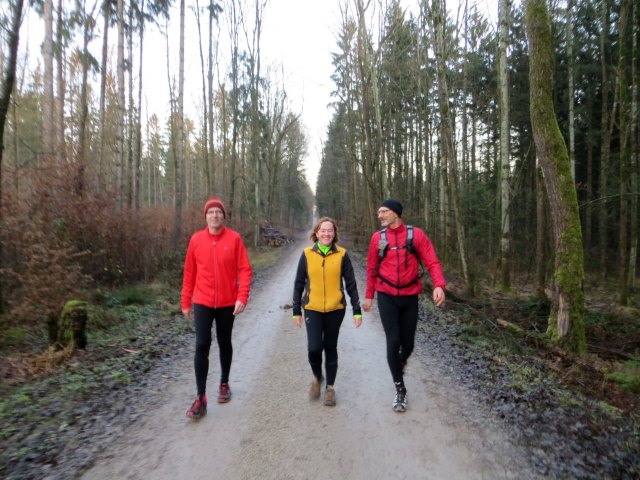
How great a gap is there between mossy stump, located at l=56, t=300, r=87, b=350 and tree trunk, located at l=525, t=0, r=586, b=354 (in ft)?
24.2

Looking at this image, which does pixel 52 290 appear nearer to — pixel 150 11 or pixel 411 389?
pixel 411 389

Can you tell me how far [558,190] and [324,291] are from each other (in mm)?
4453

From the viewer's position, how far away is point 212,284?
4109 mm

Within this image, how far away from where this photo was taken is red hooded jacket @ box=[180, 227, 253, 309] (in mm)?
4117

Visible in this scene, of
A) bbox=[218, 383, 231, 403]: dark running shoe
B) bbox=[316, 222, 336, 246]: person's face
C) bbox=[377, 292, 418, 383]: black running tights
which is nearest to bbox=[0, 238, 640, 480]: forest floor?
bbox=[218, 383, 231, 403]: dark running shoe

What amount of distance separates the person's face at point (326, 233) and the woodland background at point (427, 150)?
421cm

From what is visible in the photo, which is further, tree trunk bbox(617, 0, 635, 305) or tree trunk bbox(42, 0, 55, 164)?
A: tree trunk bbox(42, 0, 55, 164)

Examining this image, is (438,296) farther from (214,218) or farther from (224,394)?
(224,394)

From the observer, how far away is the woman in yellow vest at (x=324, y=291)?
13.9 ft

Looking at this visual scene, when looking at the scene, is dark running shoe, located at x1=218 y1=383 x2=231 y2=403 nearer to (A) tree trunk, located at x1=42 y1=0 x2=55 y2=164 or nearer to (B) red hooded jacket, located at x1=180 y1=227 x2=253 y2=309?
(B) red hooded jacket, located at x1=180 y1=227 x2=253 y2=309

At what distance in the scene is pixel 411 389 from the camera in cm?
481

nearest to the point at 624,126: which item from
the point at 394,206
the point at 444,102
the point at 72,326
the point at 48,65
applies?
the point at 444,102

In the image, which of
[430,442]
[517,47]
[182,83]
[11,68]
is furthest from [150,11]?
[430,442]

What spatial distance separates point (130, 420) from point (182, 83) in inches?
577
